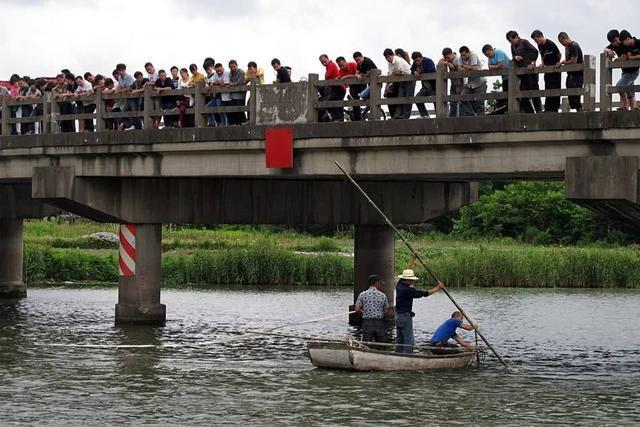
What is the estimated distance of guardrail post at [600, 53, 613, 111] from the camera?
24.1 metres

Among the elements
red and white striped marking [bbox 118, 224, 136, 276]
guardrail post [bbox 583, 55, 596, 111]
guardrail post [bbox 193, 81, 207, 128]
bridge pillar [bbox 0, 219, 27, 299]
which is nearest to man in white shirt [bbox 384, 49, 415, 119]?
guardrail post [bbox 583, 55, 596, 111]

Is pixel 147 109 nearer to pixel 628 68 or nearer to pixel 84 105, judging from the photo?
pixel 84 105

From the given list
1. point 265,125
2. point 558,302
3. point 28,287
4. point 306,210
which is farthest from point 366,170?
point 28,287

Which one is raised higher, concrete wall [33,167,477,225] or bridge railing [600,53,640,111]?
bridge railing [600,53,640,111]

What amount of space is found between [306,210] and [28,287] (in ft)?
55.1

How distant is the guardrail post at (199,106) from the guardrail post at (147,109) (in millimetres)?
1367

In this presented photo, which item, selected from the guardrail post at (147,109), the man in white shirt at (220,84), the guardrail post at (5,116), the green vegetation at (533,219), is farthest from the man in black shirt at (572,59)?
the green vegetation at (533,219)

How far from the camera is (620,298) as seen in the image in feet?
144

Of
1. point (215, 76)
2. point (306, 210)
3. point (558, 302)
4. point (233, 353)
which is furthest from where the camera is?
point (558, 302)

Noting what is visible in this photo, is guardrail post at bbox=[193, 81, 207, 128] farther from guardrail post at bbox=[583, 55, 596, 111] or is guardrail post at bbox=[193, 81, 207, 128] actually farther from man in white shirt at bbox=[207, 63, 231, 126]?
guardrail post at bbox=[583, 55, 596, 111]

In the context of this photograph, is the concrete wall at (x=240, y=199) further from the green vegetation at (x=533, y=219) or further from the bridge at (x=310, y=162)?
the green vegetation at (x=533, y=219)

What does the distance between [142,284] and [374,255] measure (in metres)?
6.23

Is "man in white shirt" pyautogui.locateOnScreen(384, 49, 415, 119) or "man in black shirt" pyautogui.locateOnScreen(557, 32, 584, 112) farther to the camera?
"man in white shirt" pyautogui.locateOnScreen(384, 49, 415, 119)

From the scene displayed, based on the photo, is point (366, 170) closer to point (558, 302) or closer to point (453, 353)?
point (453, 353)
